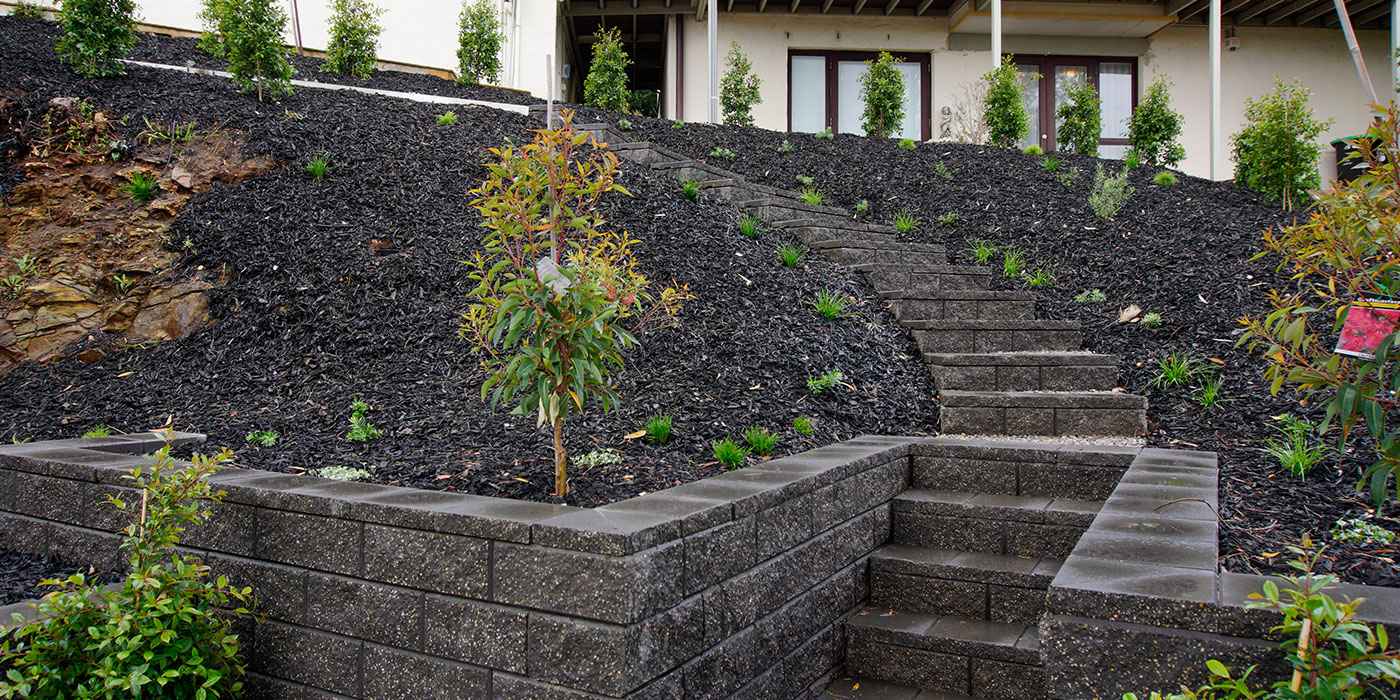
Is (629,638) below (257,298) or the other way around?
below

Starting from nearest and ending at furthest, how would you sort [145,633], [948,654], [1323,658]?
[1323,658] → [145,633] → [948,654]

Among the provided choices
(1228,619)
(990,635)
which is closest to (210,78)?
(990,635)

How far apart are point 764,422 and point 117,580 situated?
255cm

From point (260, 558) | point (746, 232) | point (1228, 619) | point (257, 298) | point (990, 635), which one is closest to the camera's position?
point (1228, 619)

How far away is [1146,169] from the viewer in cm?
853

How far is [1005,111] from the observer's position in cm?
963

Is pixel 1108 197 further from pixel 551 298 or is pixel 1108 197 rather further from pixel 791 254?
pixel 551 298

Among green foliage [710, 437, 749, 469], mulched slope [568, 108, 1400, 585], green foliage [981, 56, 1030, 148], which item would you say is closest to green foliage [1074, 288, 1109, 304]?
mulched slope [568, 108, 1400, 585]

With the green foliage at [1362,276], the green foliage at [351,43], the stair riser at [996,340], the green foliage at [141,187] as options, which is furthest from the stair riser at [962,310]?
the green foliage at [351,43]

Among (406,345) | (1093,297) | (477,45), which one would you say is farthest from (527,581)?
(477,45)

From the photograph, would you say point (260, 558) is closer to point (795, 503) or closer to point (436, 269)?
point (795, 503)

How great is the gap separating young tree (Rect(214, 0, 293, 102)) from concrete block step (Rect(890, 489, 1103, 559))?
241 inches

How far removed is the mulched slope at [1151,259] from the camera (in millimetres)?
2904

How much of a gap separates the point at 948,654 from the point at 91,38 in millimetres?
7665
